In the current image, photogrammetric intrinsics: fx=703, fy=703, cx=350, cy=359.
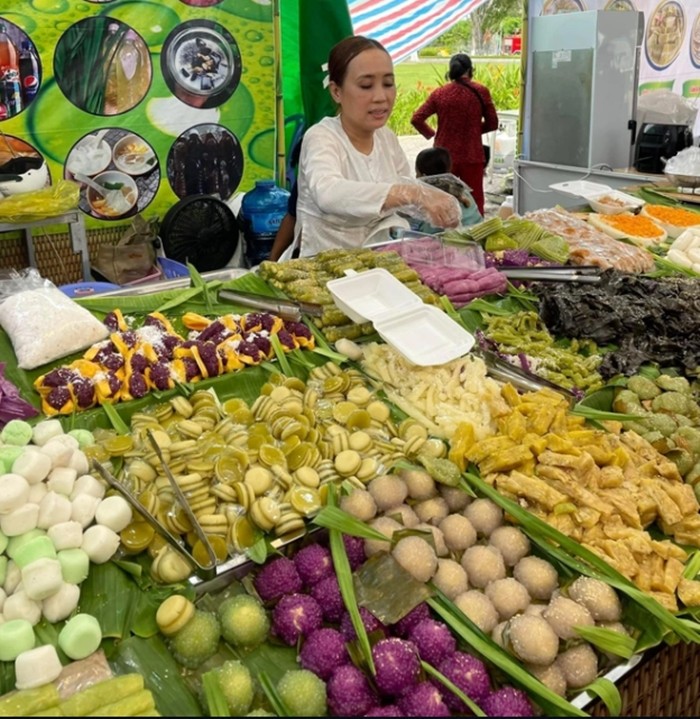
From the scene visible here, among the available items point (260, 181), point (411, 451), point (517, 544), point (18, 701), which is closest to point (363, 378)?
point (411, 451)

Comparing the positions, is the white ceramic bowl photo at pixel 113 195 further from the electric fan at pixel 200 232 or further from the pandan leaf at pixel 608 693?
the pandan leaf at pixel 608 693

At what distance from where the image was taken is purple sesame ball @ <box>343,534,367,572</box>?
154 cm

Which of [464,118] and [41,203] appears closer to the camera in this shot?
[41,203]

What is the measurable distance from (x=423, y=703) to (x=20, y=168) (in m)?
4.28

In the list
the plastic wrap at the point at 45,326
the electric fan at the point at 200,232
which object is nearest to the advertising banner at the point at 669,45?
the electric fan at the point at 200,232

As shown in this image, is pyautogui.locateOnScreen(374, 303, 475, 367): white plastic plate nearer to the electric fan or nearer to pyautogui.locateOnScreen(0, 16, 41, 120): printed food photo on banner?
the electric fan

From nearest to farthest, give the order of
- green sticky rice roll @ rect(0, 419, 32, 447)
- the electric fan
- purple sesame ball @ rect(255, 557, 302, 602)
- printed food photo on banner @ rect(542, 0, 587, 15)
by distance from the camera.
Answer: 1. purple sesame ball @ rect(255, 557, 302, 602)
2. green sticky rice roll @ rect(0, 419, 32, 447)
3. the electric fan
4. printed food photo on banner @ rect(542, 0, 587, 15)

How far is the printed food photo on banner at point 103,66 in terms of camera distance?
185 inches

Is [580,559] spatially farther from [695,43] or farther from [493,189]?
[695,43]

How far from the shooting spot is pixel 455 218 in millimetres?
3143

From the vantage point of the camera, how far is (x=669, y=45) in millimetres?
8180

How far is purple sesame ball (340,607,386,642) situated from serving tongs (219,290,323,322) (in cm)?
133

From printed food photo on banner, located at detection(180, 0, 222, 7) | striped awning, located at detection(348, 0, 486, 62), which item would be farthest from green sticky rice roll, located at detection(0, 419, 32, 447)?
striped awning, located at detection(348, 0, 486, 62)

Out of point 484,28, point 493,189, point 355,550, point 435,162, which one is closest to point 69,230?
point 435,162
